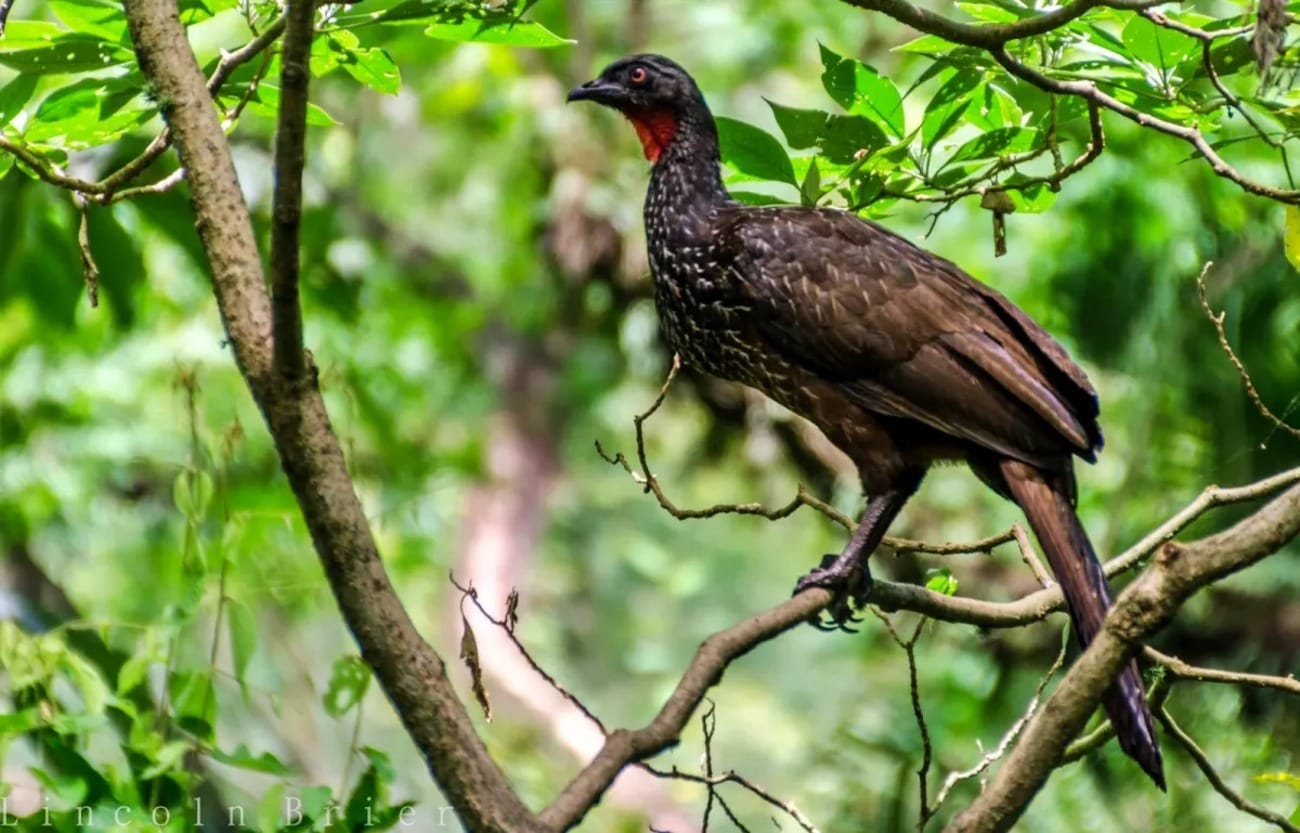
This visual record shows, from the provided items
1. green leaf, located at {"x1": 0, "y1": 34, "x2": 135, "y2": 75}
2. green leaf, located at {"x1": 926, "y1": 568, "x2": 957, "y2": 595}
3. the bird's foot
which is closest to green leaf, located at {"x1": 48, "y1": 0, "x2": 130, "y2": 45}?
green leaf, located at {"x1": 0, "y1": 34, "x2": 135, "y2": 75}

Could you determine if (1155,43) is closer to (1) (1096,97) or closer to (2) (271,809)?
(1) (1096,97)

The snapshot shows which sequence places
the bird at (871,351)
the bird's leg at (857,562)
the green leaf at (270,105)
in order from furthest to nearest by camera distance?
the bird at (871,351) < the bird's leg at (857,562) < the green leaf at (270,105)

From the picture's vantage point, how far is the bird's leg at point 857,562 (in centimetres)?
305

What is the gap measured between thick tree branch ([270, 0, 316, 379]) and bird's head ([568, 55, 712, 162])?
6.82 feet

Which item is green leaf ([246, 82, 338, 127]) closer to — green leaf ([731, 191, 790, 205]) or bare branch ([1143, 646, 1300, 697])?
green leaf ([731, 191, 790, 205])

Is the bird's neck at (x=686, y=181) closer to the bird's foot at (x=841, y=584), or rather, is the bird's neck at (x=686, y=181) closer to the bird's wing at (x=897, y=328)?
the bird's wing at (x=897, y=328)

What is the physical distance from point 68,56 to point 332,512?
1.10 metres

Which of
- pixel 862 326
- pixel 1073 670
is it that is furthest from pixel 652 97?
pixel 1073 670

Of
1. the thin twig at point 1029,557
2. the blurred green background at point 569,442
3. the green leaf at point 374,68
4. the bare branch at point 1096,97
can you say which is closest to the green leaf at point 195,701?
the blurred green background at point 569,442

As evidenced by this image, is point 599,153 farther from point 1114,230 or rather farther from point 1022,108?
point 1022,108

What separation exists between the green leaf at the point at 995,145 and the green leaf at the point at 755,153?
288 mm

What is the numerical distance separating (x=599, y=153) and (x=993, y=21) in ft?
19.9

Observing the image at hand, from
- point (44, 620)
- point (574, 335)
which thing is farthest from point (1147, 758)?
point (574, 335)

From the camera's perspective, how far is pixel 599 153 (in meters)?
8.55
